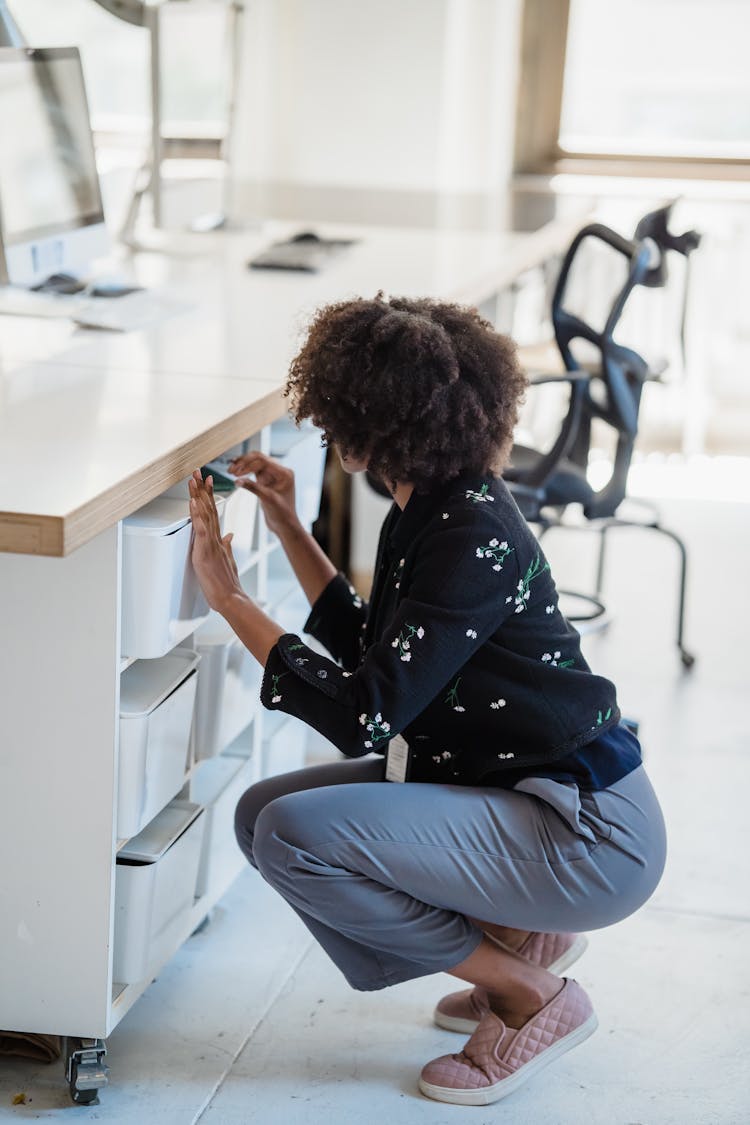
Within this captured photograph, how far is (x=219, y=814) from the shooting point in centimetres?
197

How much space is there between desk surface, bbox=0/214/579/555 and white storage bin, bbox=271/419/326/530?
0.39 ft

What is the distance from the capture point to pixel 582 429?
2.97 m

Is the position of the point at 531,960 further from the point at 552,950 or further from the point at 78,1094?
the point at 78,1094

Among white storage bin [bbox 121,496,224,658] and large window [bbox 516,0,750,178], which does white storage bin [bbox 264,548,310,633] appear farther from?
large window [bbox 516,0,750,178]

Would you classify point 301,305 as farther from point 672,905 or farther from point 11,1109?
point 11,1109

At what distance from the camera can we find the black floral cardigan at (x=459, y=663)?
1.47 meters

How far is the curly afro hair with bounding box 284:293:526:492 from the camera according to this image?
1497 millimetres

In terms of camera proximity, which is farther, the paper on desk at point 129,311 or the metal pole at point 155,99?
the metal pole at point 155,99

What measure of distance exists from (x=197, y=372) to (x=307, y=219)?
2954 millimetres

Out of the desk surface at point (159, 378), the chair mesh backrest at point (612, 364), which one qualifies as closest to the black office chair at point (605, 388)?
the chair mesh backrest at point (612, 364)

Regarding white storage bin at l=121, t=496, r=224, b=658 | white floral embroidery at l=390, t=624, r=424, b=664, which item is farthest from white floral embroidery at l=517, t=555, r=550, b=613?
white storage bin at l=121, t=496, r=224, b=658

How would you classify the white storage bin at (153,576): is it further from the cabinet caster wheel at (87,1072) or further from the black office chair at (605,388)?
the black office chair at (605,388)

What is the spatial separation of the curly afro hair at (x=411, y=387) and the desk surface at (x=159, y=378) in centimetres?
17

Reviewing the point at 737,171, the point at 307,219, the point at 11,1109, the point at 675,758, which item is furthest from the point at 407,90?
the point at 11,1109
